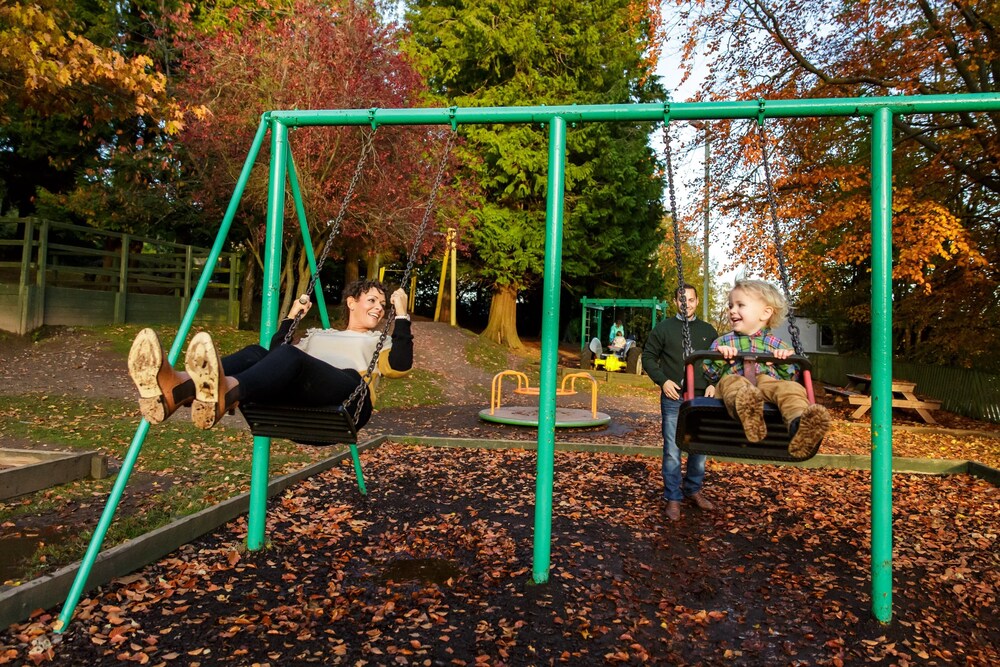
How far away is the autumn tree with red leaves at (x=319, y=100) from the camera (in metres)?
12.7

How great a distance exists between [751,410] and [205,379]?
2.52 m

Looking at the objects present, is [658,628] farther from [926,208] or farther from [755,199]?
[755,199]

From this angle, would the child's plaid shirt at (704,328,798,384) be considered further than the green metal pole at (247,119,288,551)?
No

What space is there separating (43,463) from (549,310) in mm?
4180

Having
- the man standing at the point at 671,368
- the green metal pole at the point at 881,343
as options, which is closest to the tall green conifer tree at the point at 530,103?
the man standing at the point at 671,368

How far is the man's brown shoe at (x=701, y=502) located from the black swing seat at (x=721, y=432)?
6.95ft

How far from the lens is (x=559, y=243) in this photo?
4066 millimetres

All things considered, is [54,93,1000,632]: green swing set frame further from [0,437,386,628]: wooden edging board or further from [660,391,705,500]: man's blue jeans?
[660,391,705,500]: man's blue jeans

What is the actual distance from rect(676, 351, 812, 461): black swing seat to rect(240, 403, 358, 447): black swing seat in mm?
1737

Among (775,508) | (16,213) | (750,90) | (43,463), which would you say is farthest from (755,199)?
(16,213)

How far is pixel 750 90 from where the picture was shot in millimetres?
11742

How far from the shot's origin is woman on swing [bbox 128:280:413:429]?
2887 millimetres

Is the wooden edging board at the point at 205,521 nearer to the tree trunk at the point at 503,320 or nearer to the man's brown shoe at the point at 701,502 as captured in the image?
the man's brown shoe at the point at 701,502

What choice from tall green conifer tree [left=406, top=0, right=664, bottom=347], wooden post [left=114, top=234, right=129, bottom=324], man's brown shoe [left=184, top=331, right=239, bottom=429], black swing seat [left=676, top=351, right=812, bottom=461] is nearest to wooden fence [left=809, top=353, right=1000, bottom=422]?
tall green conifer tree [left=406, top=0, right=664, bottom=347]
